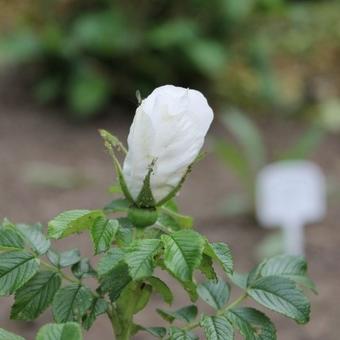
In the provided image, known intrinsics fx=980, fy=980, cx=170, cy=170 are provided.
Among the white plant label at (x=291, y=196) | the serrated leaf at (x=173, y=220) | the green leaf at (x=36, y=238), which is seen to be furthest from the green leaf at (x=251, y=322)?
the white plant label at (x=291, y=196)

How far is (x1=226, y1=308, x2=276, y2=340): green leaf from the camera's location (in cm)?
107

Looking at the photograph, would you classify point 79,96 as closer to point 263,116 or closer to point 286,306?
point 263,116

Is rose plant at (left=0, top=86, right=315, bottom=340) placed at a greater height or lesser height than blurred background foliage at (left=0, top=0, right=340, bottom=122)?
lesser

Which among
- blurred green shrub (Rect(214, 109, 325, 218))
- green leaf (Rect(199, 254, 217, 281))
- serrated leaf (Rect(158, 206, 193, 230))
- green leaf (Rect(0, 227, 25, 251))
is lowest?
green leaf (Rect(0, 227, 25, 251))

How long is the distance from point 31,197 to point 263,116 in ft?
4.97

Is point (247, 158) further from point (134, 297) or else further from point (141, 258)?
point (141, 258)

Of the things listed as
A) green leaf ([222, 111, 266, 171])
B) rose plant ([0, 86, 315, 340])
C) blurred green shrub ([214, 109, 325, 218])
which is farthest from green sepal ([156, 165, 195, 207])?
green leaf ([222, 111, 266, 171])

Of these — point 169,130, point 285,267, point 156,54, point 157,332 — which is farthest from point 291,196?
point 156,54

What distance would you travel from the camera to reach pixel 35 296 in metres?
1.09

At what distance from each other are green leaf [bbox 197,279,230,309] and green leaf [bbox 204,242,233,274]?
0.53ft

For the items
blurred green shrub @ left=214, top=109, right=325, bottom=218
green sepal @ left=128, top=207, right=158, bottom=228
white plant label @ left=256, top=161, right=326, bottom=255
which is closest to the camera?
green sepal @ left=128, top=207, right=158, bottom=228

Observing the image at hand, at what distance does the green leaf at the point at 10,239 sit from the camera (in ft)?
3.44

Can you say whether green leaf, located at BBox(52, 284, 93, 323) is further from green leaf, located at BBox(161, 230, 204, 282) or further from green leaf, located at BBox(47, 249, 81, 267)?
green leaf, located at BBox(161, 230, 204, 282)

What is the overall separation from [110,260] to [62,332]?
90 millimetres
